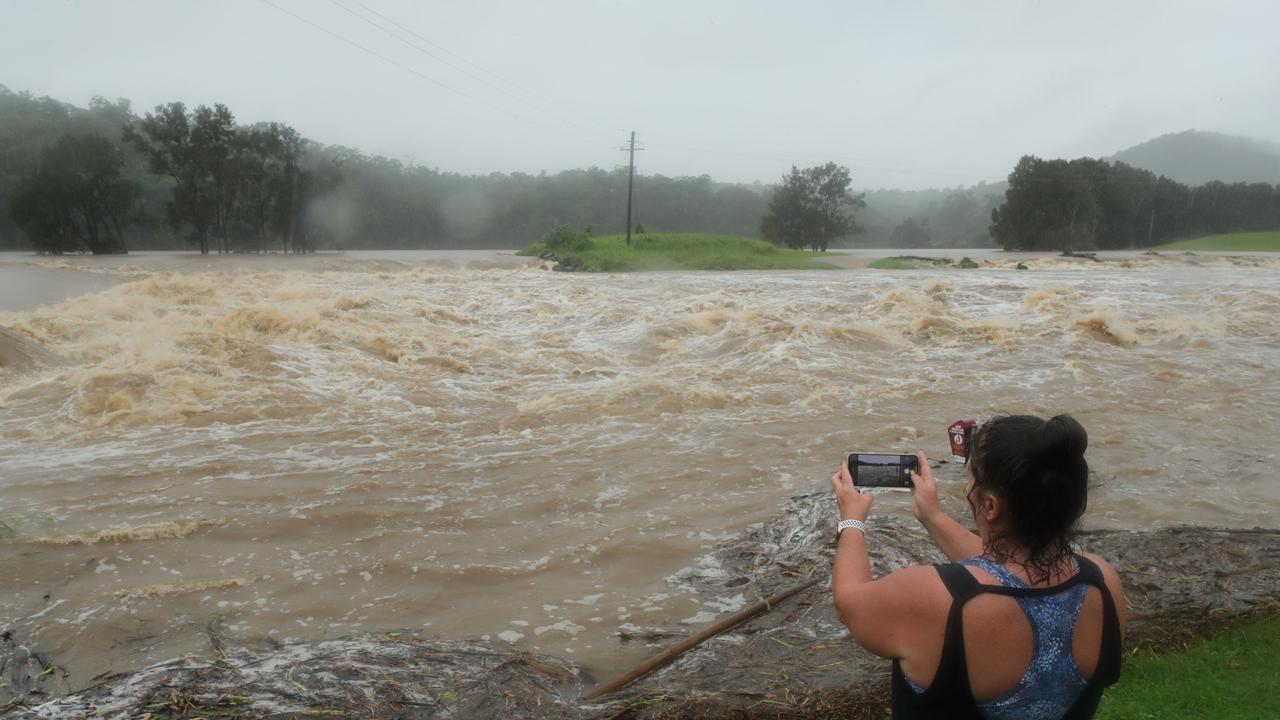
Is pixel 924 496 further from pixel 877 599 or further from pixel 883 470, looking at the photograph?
pixel 877 599

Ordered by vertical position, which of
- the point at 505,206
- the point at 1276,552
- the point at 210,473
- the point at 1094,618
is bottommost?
the point at 210,473

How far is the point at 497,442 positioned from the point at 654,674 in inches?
194

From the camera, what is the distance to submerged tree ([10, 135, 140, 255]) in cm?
3525

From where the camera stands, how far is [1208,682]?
2.85 meters

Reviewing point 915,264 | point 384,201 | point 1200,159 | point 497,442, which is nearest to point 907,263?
point 915,264

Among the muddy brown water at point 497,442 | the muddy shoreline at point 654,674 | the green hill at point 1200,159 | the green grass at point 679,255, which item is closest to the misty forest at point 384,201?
the green grass at point 679,255

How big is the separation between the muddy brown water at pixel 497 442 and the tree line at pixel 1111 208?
5045 cm

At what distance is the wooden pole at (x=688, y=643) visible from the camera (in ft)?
10.3

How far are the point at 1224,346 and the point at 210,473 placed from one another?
582 inches

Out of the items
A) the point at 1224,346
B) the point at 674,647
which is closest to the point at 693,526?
the point at 674,647

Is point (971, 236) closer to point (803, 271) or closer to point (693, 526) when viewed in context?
point (803, 271)

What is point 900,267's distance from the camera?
3791cm

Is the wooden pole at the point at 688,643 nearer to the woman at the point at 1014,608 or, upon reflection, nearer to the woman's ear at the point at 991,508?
the woman at the point at 1014,608

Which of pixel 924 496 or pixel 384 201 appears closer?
pixel 924 496
